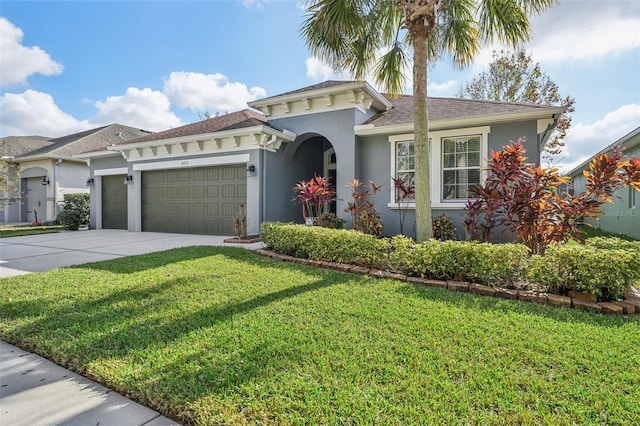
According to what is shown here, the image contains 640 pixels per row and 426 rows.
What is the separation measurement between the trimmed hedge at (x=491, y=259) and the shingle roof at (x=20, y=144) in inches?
915

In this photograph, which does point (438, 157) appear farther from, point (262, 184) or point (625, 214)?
point (625, 214)

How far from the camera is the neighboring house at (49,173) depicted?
1733cm

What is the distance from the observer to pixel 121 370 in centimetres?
260

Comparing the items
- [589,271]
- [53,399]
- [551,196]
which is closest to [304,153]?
[551,196]

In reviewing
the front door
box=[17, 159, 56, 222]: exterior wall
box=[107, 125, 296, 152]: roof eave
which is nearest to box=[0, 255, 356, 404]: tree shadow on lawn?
box=[107, 125, 296, 152]: roof eave

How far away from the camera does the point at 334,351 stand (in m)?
2.85

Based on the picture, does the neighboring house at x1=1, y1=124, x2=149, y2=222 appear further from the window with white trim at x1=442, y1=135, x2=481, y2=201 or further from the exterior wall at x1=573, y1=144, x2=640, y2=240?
the exterior wall at x1=573, y1=144, x2=640, y2=240

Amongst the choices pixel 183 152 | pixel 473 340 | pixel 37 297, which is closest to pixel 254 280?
pixel 37 297

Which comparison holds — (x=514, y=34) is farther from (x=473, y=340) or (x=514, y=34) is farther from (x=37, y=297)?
(x=37, y=297)

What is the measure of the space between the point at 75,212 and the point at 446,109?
16.1 m

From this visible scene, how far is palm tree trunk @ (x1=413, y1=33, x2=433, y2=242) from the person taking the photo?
20.7 feet

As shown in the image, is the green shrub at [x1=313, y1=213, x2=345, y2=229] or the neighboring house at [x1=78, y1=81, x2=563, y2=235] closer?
the neighboring house at [x1=78, y1=81, x2=563, y2=235]

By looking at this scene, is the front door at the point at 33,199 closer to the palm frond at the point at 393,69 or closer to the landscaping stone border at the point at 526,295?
the palm frond at the point at 393,69

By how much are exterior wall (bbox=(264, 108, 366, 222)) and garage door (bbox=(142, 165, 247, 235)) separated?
113 cm
